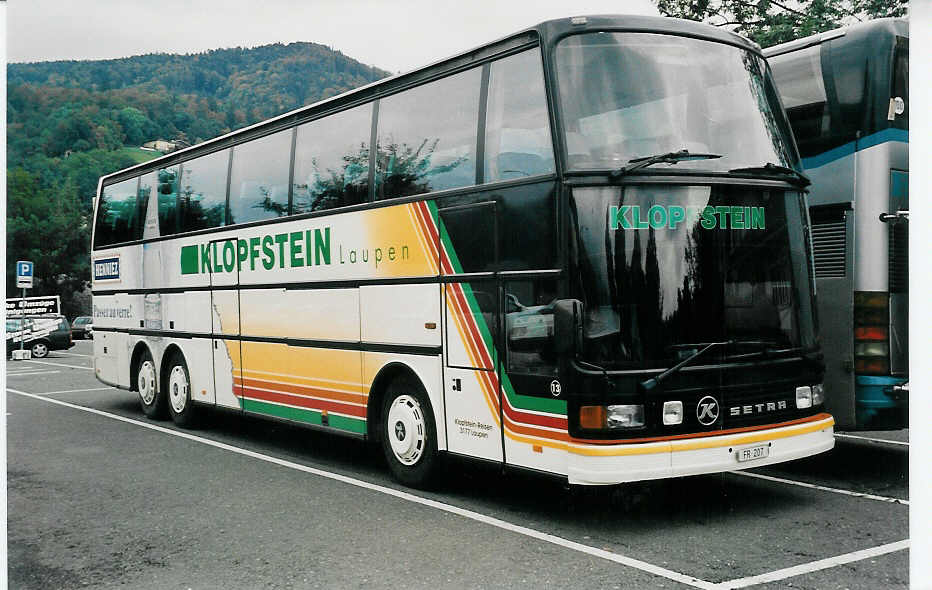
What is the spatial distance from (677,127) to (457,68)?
200 cm

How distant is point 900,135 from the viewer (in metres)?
7.97

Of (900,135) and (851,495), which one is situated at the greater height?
(900,135)

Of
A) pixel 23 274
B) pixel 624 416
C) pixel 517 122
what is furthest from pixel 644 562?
pixel 23 274

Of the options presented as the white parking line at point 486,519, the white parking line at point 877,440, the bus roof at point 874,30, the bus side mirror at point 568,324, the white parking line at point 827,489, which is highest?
the bus roof at point 874,30

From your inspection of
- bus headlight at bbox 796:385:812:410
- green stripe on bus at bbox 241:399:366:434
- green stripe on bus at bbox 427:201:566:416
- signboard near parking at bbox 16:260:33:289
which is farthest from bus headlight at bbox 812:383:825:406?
signboard near parking at bbox 16:260:33:289

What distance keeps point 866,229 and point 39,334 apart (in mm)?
29694

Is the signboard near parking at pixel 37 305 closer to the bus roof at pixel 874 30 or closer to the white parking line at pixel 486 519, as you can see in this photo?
the white parking line at pixel 486 519

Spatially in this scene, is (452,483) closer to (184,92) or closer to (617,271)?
(617,271)

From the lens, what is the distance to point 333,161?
31.3 ft

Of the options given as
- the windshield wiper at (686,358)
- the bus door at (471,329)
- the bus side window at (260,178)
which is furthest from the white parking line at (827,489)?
the bus side window at (260,178)

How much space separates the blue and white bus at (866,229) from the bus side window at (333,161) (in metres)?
4.15

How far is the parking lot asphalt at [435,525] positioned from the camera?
5.85 m

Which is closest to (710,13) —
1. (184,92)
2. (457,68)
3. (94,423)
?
(184,92)

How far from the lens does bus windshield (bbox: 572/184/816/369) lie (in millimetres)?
6609
